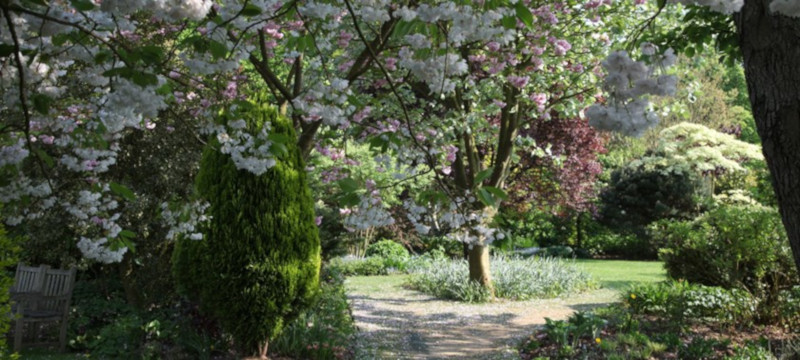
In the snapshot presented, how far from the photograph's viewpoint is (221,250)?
442 centimetres

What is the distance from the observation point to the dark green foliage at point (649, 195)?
1563cm

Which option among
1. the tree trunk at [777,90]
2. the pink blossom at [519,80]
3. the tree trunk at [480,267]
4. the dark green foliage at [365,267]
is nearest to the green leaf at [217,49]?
the tree trunk at [777,90]

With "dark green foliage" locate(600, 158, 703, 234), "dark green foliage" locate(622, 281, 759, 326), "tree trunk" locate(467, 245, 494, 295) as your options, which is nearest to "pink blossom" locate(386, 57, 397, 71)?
"dark green foliage" locate(622, 281, 759, 326)

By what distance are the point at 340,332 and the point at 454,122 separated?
2344 mm

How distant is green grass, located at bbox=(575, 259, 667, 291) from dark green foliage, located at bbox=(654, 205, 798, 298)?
2656 mm

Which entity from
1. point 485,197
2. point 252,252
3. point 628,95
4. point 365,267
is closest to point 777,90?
point 628,95

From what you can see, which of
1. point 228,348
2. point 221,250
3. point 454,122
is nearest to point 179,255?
point 221,250

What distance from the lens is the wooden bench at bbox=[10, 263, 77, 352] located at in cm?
570

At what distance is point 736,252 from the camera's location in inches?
246

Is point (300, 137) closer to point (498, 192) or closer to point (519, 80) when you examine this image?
point (519, 80)

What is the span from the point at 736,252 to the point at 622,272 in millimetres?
6462

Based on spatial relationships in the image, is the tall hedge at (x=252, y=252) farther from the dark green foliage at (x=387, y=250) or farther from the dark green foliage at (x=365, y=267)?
the dark green foliage at (x=387, y=250)

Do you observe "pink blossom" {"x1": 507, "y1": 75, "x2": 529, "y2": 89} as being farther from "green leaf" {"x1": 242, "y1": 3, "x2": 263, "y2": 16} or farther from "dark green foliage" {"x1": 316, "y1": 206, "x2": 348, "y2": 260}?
"green leaf" {"x1": 242, "y1": 3, "x2": 263, "y2": 16}

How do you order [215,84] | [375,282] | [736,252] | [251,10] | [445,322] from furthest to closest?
1. [375,282]
2. [445,322]
3. [736,252]
4. [215,84]
5. [251,10]
